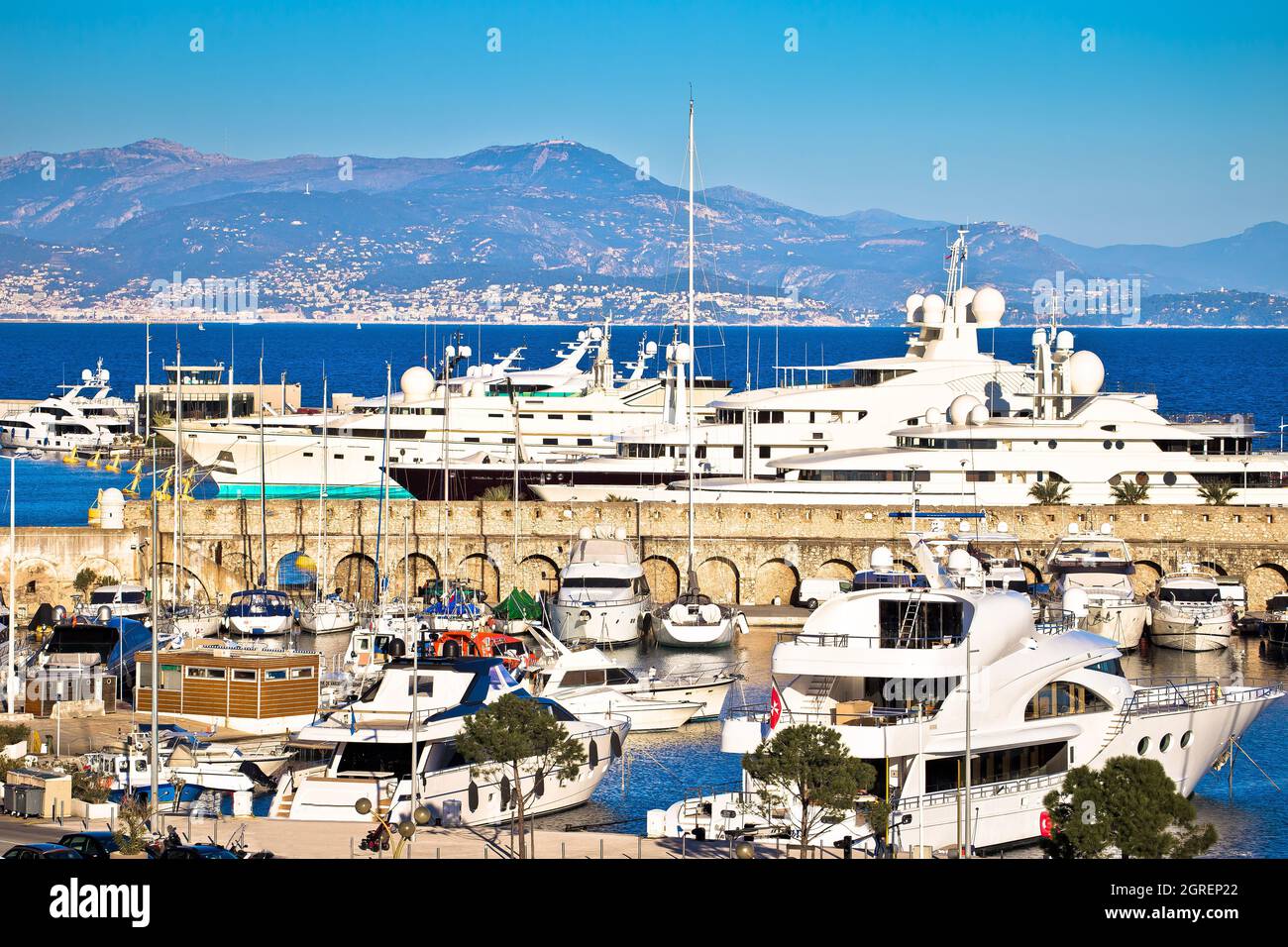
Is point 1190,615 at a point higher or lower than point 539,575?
lower

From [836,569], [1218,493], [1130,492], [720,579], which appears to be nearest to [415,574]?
[720,579]

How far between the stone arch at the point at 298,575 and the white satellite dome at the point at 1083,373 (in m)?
23.1

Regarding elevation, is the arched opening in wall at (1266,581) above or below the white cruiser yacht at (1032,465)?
below

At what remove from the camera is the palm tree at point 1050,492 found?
167 feet

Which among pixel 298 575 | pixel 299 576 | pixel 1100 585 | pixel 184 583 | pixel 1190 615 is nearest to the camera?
pixel 1190 615

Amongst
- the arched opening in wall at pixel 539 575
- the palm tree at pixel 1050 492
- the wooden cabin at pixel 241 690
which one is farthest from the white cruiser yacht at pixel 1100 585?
the wooden cabin at pixel 241 690

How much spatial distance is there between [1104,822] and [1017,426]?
34243 millimetres

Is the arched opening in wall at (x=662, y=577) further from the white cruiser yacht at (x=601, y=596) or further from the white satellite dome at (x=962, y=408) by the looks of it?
the white satellite dome at (x=962, y=408)

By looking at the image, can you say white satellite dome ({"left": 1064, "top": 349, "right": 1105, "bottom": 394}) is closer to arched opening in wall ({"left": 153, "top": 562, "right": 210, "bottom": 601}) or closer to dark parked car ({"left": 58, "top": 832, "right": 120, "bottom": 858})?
arched opening in wall ({"left": 153, "top": 562, "right": 210, "bottom": 601})

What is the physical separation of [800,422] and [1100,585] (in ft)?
59.7

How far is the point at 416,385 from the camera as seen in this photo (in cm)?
6975

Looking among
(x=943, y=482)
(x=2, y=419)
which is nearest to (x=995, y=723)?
(x=943, y=482)

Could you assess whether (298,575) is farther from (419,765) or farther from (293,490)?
(419,765)
